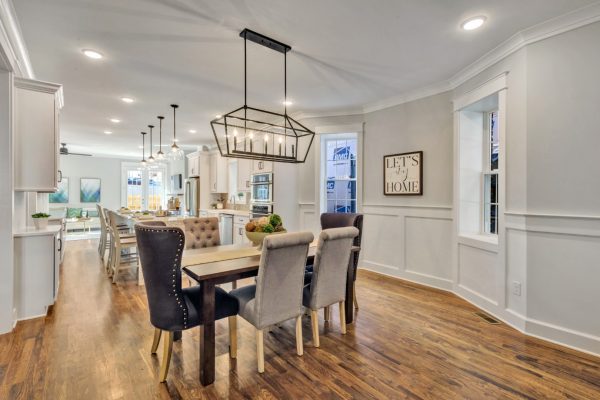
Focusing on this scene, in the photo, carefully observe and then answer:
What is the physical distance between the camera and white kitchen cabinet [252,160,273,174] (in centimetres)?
562

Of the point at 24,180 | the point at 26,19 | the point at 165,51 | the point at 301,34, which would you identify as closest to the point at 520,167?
the point at 301,34

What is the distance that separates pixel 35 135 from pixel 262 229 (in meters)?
2.60

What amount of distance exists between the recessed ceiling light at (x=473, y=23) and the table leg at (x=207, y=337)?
114 inches

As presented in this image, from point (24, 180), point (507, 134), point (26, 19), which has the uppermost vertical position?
point (26, 19)

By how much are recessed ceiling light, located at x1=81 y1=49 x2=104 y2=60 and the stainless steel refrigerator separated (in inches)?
201

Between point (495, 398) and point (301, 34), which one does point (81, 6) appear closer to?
point (301, 34)

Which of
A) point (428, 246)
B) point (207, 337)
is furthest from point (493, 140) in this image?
point (207, 337)

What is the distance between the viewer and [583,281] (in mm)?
2391

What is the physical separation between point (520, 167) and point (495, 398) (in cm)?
197

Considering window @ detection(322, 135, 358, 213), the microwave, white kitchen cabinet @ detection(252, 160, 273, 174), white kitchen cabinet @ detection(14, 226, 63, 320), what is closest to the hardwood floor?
white kitchen cabinet @ detection(14, 226, 63, 320)

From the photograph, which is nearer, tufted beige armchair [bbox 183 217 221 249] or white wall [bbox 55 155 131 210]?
tufted beige armchair [bbox 183 217 221 249]

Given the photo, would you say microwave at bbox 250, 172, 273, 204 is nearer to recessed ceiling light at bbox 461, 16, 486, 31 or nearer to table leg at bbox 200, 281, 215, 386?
table leg at bbox 200, 281, 215, 386

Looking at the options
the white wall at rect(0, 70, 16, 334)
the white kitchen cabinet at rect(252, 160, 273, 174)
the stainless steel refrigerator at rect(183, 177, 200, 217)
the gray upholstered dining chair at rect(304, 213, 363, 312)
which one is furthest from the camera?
the stainless steel refrigerator at rect(183, 177, 200, 217)

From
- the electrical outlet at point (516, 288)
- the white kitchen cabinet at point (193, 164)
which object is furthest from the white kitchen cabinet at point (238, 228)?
the electrical outlet at point (516, 288)
